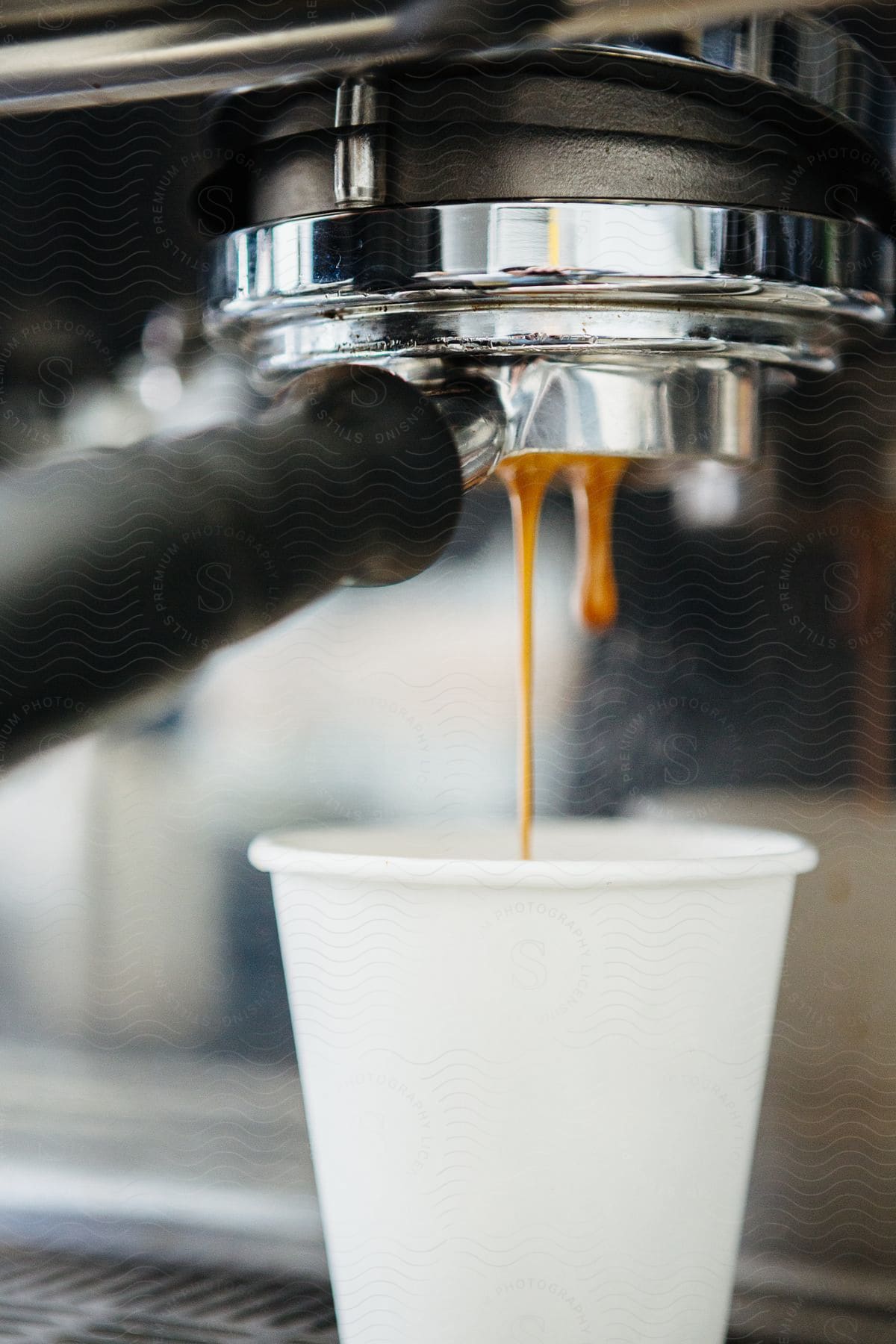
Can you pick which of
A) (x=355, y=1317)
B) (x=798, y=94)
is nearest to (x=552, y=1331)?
(x=355, y=1317)

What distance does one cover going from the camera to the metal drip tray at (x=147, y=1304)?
42cm

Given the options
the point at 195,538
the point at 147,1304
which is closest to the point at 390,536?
the point at 195,538

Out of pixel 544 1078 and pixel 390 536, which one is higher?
pixel 390 536

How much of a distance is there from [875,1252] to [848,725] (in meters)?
0.17

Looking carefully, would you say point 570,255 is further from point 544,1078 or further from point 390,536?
point 544,1078

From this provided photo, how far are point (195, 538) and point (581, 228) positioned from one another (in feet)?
0.54

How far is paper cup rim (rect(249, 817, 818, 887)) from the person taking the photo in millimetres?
380

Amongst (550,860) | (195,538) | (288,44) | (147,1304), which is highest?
(288,44)

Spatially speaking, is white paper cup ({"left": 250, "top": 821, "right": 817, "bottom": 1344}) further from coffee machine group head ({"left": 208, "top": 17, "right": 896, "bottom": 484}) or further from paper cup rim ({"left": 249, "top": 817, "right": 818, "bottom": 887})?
coffee machine group head ({"left": 208, "top": 17, "right": 896, "bottom": 484})

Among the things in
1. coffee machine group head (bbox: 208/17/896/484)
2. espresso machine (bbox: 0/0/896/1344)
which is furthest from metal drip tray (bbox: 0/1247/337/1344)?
coffee machine group head (bbox: 208/17/896/484)

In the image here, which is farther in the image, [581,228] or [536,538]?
[536,538]

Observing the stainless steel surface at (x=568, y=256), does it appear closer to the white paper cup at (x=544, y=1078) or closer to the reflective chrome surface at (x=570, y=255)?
the reflective chrome surface at (x=570, y=255)

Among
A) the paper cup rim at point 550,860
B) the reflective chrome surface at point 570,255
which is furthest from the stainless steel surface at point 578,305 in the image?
the paper cup rim at point 550,860

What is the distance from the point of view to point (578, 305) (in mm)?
343
